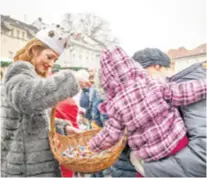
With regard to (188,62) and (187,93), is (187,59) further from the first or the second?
(187,93)

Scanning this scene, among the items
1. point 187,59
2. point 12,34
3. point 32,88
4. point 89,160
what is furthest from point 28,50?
point 12,34

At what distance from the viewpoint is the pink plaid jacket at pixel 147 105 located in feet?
4.11

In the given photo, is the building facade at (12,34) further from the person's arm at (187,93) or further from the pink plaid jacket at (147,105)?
the person's arm at (187,93)

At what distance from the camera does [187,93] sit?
126 cm

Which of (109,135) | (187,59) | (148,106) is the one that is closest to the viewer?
(148,106)

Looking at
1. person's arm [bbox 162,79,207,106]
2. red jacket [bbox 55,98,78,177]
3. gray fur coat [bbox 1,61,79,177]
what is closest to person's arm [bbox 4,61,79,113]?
gray fur coat [bbox 1,61,79,177]

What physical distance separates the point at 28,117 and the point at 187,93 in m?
0.81

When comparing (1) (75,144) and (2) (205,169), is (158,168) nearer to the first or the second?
(2) (205,169)

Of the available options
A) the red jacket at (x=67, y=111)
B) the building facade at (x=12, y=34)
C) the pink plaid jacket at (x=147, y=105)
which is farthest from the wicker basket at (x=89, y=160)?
the building facade at (x=12, y=34)

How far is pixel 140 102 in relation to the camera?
127 centimetres

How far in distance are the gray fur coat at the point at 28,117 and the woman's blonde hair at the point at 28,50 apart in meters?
0.12

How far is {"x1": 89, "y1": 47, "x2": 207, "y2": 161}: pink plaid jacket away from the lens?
125cm

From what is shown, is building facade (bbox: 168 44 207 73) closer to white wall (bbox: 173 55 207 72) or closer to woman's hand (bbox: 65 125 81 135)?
white wall (bbox: 173 55 207 72)

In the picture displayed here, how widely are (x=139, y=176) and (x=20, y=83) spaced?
722 mm
